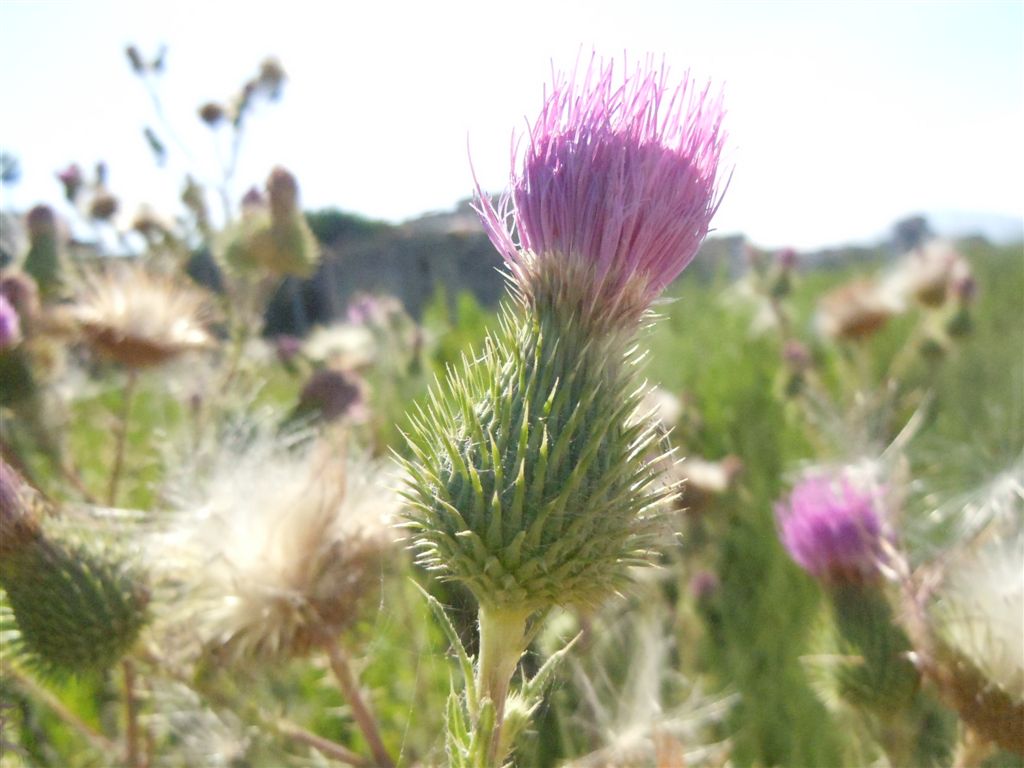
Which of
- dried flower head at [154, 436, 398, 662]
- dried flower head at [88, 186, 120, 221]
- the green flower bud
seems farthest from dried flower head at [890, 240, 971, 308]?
dried flower head at [88, 186, 120, 221]

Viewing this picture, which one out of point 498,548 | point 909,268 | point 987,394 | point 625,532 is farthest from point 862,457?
point 987,394

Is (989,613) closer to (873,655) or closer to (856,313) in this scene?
(873,655)

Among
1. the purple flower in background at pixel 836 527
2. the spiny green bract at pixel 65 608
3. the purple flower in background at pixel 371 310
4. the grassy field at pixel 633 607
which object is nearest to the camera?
the spiny green bract at pixel 65 608

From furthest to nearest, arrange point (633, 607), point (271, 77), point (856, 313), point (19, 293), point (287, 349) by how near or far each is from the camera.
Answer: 1. point (856, 313)
2. point (287, 349)
3. point (271, 77)
4. point (633, 607)
5. point (19, 293)

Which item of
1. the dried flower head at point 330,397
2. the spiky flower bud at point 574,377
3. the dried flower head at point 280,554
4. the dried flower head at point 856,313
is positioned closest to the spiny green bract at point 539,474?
the spiky flower bud at point 574,377

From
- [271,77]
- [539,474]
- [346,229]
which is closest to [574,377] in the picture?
[539,474]

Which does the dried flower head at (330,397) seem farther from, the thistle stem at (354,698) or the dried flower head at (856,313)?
the dried flower head at (856,313)
